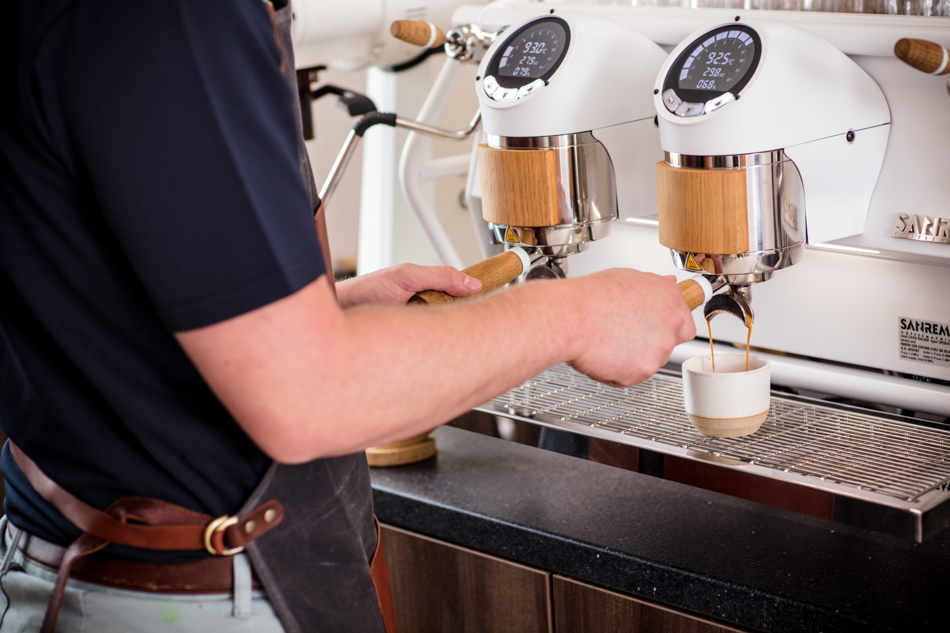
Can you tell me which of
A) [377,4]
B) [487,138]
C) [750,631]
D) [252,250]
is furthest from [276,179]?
[377,4]

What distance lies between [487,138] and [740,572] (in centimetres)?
45

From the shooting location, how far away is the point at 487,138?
36.0 inches

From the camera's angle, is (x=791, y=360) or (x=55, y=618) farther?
(x=791, y=360)

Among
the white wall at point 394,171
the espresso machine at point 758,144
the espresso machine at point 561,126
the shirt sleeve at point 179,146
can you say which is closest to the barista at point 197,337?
the shirt sleeve at point 179,146

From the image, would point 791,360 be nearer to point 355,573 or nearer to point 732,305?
point 732,305

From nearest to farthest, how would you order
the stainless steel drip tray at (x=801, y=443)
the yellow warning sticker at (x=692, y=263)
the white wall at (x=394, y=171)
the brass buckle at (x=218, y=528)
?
the brass buckle at (x=218, y=528), the stainless steel drip tray at (x=801, y=443), the yellow warning sticker at (x=692, y=263), the white wall at (x=394, y=171)

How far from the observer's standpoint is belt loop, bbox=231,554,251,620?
1.97ft

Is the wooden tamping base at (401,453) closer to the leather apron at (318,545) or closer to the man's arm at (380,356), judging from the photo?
the leather apron at (318,545)

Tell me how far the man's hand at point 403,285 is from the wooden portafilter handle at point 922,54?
0.36m

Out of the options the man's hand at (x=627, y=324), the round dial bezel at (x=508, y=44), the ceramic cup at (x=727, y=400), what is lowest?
the ceramic cup at (x=727, y=400)

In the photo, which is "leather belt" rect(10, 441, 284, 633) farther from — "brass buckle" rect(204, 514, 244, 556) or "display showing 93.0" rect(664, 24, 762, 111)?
"display showing 93.0" rect(664, 24, 762, 111)

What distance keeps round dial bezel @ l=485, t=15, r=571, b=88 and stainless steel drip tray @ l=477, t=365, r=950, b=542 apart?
0.30 metres

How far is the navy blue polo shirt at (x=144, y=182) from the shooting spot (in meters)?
0.45

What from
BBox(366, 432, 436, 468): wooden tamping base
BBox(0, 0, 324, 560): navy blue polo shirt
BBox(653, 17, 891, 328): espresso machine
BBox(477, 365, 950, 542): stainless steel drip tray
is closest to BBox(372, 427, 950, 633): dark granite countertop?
BBox(366, 432, 436, 468): wooden tamping base
